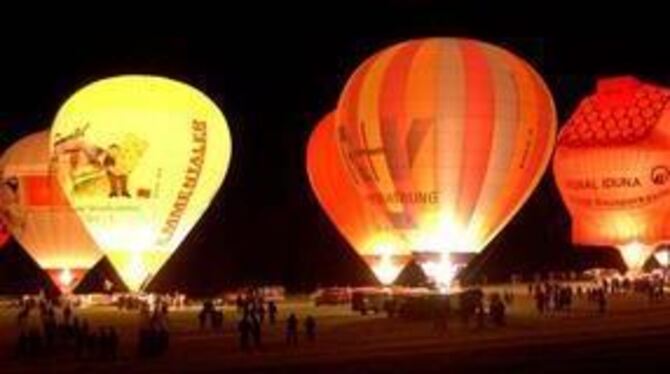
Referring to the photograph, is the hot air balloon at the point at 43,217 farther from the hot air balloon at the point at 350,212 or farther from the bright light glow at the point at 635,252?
the bright light glow at the point at 635,252

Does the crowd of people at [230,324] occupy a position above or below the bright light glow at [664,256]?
below

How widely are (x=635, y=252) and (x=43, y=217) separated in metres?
20.4

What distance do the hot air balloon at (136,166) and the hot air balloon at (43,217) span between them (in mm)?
7770

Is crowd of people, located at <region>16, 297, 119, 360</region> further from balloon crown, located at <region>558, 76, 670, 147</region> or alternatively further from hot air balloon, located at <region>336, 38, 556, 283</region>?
balloon crown, located at <region>558, 76, 670, 147</region>

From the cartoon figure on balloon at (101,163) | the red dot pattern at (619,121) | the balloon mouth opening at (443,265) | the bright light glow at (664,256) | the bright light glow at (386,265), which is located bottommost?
the balloon mouth opening at (443,265)

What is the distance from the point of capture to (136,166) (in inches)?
1320

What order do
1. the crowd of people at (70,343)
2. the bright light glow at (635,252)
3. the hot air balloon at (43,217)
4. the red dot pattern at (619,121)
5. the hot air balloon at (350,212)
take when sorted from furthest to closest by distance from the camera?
the red dot pattern at (619,121)
the bright light glow at (635,252)
the hot air balloon at (43,217)
the hot air balloon at (350,212)
the crowd of people at (70,343)

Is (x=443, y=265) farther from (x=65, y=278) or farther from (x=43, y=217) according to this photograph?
(x=65, y=278)

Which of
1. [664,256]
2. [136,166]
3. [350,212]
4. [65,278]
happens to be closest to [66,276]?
[65,278]

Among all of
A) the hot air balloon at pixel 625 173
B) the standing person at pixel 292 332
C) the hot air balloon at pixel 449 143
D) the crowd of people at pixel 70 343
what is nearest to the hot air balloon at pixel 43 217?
the crowd of people at pixel 70 343

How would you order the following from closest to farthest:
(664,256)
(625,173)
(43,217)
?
(43,217)
(625,173)
(664,256)

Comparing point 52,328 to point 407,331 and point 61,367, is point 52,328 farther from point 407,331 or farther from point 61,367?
point 407,331

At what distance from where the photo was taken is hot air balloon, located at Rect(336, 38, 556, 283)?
30703 millimetres

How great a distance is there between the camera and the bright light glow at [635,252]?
43.8 m
